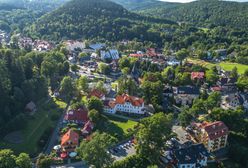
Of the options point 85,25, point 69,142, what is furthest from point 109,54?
point 69,142

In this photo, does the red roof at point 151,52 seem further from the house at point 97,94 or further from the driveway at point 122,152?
the driveway at point 122,152

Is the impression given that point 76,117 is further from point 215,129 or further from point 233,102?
point 233,102

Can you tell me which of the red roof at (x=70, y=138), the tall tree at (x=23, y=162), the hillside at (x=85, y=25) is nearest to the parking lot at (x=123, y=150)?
the red roof at (x=70, y=138)

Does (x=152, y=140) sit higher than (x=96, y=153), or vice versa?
(x=96, y=153)

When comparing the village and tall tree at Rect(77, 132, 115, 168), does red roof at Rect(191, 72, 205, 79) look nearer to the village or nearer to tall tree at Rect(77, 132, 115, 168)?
the village

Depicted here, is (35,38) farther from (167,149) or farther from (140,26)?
(167,149)

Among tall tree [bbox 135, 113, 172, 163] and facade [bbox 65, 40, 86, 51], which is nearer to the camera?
tall tree [bbox 135, 113, 172, 163]

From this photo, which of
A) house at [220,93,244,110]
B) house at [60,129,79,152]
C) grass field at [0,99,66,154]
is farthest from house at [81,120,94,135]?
house at [220,93,244,110]
